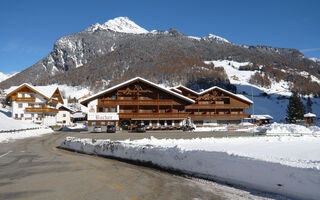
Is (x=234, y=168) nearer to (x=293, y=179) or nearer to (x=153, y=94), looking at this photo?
(x=293, y=179)

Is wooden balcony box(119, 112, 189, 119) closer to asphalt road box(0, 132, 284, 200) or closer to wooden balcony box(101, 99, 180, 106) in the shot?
wooden balcony box(101, 99, 180, 106)

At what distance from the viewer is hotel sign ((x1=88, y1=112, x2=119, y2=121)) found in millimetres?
55375

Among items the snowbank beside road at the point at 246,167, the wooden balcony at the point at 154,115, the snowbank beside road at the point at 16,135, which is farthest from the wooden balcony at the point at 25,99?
the snowbank beside road at the point at 246,167

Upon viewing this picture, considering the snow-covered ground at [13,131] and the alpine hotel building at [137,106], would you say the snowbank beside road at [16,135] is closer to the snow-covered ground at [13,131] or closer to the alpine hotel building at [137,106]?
the snow-covered ground at [13,131]

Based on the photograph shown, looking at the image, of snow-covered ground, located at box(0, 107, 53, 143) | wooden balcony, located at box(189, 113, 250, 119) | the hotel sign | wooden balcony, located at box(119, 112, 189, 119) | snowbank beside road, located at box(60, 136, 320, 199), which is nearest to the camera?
snowbank beside road, located at box(60, 136, 320, 199)

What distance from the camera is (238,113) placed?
2960 inches

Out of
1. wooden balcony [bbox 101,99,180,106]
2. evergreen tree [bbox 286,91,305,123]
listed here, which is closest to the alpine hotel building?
wooden balcony [bbox 101,99,180,106]

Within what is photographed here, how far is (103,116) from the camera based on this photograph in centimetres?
5622

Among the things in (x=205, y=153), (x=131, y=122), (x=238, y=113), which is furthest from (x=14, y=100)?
(x=205, y=153)

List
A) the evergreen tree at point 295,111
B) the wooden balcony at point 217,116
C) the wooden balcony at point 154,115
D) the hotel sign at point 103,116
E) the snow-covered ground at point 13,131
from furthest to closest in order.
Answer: the evergreen tree at point 295,111 < the wooden balcony at point 217,116 < the wooden balcony at point 154,115 < the hotel sign at point 103,116 < the snow-covered ground at point 13,131

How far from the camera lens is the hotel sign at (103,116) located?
55375mm

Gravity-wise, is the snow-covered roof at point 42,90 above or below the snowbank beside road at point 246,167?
above

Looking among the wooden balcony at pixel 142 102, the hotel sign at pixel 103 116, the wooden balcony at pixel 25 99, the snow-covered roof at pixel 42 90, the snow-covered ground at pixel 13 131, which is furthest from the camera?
the snow-covered roof at pixel 42 90

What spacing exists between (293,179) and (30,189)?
781 cm
